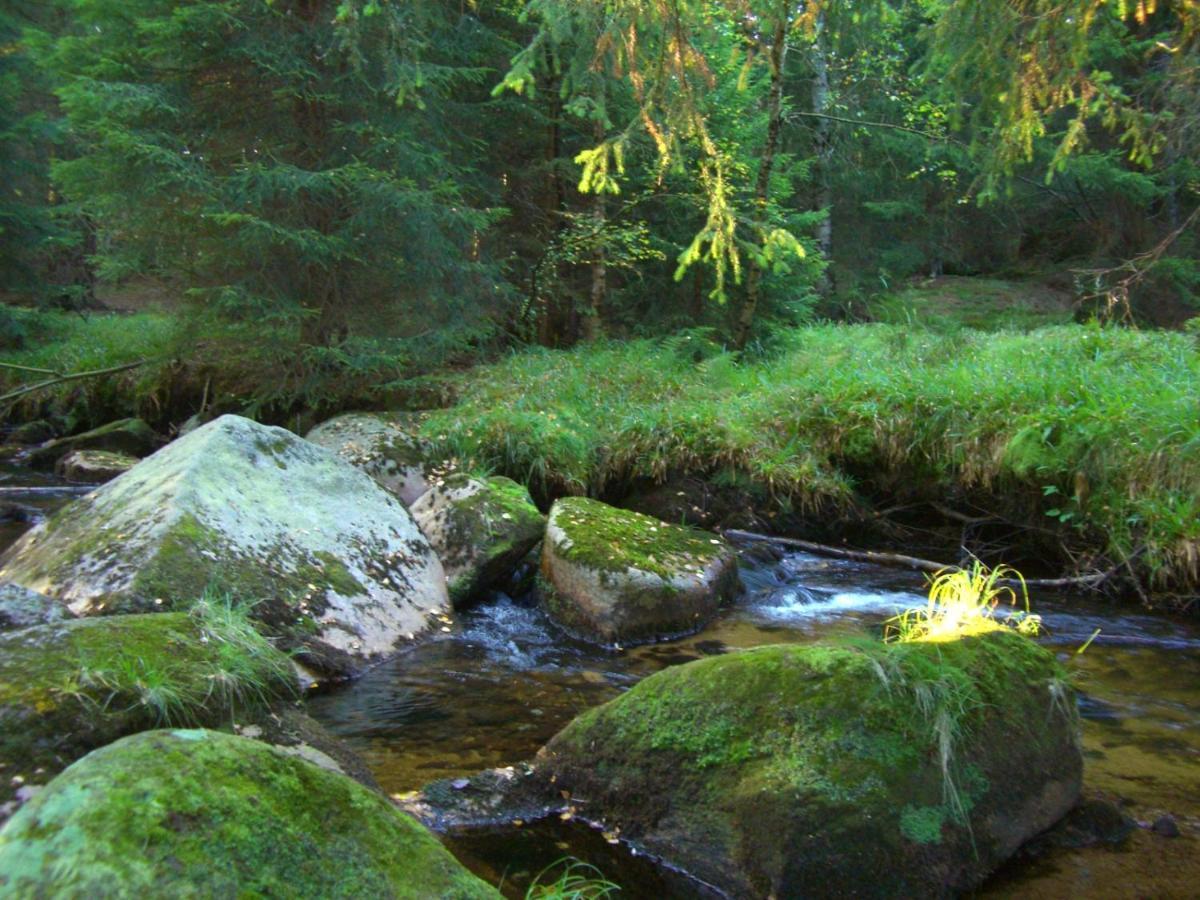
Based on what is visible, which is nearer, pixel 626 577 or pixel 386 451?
pixel 626 577

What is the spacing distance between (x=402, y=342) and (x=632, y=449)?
3261 mm

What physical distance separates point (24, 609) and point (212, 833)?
8.04 feet

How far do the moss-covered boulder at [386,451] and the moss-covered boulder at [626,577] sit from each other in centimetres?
206

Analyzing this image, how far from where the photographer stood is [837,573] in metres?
7.54

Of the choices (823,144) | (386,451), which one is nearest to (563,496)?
(386,451)

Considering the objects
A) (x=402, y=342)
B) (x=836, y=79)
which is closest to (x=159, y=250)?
(x=402, y=342)

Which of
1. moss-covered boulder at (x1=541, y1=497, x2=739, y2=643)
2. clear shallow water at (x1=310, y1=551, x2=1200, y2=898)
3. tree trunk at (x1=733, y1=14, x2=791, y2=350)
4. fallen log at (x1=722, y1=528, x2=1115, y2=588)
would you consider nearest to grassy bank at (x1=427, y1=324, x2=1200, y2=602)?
fallen log at (x1=722, y1=528, x2=1115, y2=588)

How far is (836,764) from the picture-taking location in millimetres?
3275

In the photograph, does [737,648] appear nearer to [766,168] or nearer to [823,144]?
[766,168]

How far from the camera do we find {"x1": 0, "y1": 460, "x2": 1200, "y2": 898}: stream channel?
333 centimetres

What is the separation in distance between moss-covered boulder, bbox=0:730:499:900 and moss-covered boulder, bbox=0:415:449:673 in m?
2.72

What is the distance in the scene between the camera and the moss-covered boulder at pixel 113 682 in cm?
288

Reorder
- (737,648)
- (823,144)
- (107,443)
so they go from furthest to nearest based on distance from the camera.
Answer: (823,144)
(107,443)
(737,648)

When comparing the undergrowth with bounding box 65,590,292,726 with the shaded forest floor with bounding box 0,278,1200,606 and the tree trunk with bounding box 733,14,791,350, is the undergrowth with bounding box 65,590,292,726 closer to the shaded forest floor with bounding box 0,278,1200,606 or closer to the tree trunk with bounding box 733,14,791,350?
the shaded forest floor with bounding box 0,278,1200,606
